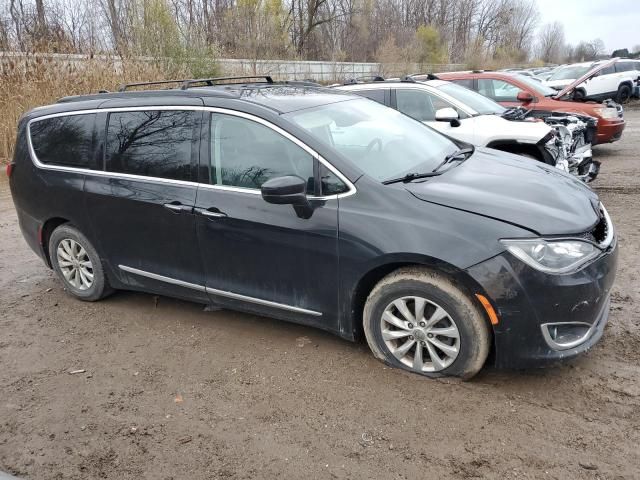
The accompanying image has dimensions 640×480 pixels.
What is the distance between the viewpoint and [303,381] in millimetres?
3424

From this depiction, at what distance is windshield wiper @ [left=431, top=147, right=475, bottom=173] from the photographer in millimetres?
3916

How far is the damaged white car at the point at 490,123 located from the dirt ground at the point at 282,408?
2.99 metres

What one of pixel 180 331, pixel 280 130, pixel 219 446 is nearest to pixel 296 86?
pixel 280 130

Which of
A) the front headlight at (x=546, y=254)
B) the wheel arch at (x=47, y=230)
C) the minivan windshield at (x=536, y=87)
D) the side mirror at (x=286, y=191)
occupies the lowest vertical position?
the wheel arch at (x=47, y=230)

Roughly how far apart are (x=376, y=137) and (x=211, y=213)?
1.30m

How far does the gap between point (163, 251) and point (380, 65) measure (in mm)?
38629

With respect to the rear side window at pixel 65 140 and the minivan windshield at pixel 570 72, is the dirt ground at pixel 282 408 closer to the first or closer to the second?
the rear side window at pixel 65 140

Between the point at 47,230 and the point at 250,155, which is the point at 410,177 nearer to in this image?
the point at 250,155

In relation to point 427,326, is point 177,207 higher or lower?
higher

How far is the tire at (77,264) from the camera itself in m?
4.61

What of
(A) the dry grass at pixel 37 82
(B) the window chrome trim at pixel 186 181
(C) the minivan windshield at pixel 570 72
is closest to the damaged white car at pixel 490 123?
(B) the window chrome trim at pixel 186 181

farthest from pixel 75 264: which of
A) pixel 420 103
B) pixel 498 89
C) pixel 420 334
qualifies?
pixel 498 89

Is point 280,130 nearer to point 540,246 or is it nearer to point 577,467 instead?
point 540,246

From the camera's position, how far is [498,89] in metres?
9.82
